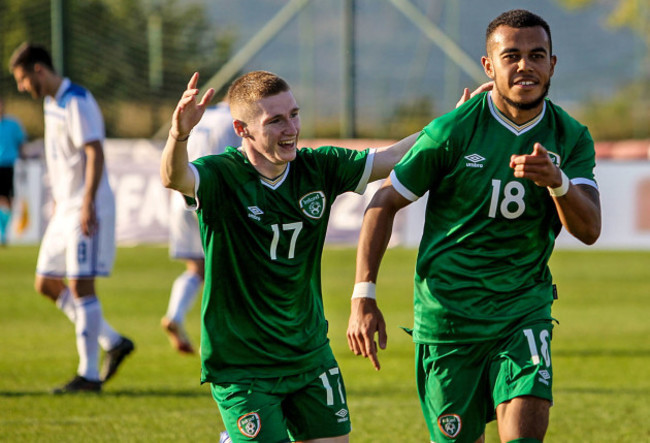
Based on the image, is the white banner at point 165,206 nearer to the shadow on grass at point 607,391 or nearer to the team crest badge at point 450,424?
the shadow on grass at point 607,391

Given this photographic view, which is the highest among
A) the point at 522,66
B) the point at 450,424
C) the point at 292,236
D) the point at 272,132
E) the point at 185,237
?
the point at 522,66

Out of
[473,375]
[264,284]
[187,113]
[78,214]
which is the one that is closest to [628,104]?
[78,214]

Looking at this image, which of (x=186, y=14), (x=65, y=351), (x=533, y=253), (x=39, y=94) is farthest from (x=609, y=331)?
(x=186, y=14)

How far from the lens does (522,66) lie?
14.7 ft

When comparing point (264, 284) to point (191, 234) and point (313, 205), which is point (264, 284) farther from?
→ point (191, 234)

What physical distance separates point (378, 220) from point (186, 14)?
24023 mm

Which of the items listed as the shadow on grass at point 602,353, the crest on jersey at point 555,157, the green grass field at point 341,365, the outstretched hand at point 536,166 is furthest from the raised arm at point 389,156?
the shadow on grass at point 602,353

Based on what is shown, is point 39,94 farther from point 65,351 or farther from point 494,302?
point 494,302

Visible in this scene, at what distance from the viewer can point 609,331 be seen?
36.7 feet

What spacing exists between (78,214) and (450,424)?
14.7 ft

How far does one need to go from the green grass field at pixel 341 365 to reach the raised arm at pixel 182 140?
8.65 feet

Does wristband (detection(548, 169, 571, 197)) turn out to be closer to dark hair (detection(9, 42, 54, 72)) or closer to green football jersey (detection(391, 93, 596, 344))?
green football jersey (detection(391, 93, 596, 344))

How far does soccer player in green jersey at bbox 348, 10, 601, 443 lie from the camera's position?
4516 millimetres

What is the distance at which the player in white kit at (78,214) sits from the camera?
8195 mm
